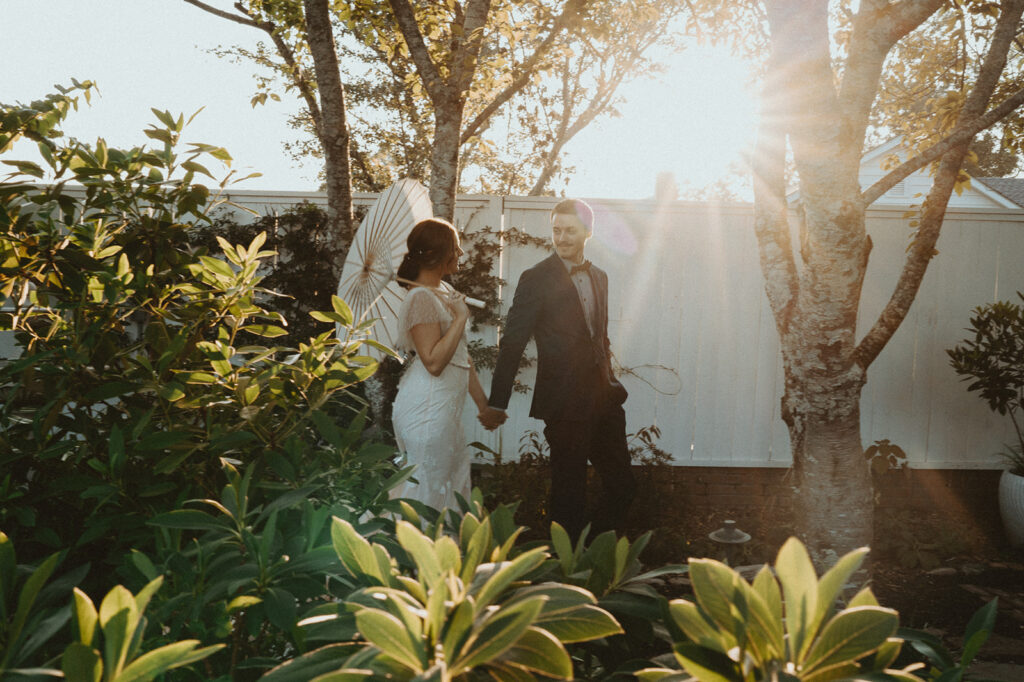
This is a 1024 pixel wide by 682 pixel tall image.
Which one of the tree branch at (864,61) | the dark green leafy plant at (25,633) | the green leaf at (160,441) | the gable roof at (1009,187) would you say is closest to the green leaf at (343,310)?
the green leaf at (160,441)

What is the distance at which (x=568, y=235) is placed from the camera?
3.94 m

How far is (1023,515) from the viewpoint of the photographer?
15.7 feet

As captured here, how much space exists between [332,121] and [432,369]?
8.38 ft

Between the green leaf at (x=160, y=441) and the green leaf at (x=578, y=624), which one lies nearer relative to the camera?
the green leaf at (x=578, y=624)

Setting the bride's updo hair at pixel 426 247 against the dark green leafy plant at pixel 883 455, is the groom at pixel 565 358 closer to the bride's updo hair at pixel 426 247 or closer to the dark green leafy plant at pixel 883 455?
the bride's updo hair at pixel 426 247

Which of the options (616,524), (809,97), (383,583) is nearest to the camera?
(383,583)

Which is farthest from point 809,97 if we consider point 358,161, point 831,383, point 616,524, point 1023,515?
point 358,161

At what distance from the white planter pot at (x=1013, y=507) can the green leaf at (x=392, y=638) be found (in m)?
5.52

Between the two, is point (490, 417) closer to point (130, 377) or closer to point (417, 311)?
point (417, 311)

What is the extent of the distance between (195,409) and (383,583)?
0.71 metres

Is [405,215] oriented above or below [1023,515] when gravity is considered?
above

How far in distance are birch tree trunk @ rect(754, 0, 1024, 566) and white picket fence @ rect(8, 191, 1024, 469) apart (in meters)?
1.61

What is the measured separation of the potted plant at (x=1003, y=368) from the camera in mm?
4914

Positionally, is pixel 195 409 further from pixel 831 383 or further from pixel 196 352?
pixel 831 383
